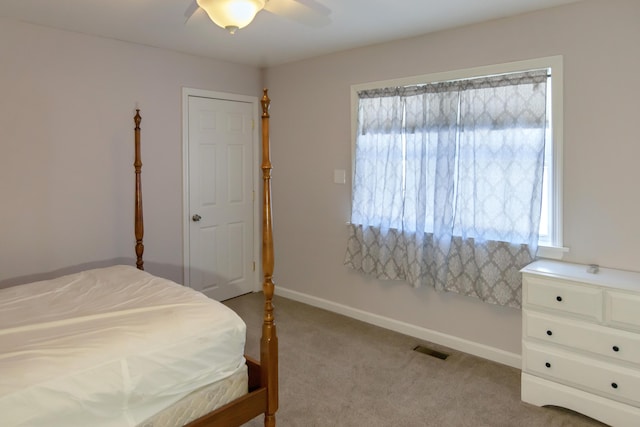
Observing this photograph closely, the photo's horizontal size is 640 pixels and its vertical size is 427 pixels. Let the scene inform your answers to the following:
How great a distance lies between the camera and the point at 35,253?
3.20 meters

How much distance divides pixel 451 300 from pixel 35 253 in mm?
3175

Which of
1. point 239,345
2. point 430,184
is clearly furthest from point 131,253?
point 430,184

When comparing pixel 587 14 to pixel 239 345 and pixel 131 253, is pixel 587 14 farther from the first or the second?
pixel 131 253

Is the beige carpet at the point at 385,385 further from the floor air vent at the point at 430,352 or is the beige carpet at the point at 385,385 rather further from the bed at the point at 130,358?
the bed at the point at 130,358

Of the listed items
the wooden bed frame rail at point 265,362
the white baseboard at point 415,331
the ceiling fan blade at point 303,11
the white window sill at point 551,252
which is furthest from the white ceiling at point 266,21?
the white baseboard at point 415,331

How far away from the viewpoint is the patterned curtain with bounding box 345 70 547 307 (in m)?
2.91

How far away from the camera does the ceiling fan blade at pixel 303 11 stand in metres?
2.61

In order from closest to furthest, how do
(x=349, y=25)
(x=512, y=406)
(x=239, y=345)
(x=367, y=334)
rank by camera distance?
(x=239, y=345), (x=512, y=406), (x=349, y=25), (x=367, y=334)

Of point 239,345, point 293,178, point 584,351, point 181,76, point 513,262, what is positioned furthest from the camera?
point 293,178

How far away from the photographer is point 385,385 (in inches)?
111

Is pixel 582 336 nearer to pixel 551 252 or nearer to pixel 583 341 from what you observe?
pixel 583 341

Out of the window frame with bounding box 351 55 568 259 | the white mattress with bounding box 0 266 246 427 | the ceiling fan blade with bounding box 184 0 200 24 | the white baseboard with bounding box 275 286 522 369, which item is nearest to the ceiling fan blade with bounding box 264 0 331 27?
the ceiling fan blade with bounding box 184 0 200 24

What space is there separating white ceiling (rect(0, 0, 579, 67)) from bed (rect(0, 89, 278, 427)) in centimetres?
120

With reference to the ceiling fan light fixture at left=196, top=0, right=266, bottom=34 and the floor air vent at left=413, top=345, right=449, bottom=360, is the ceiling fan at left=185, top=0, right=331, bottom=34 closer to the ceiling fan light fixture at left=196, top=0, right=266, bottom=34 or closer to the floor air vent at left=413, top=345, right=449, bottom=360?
the ceiling fan light fixture at left=196, top=0, right=266, bottom=34
